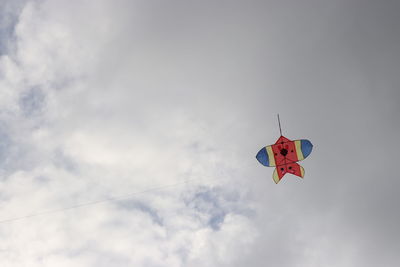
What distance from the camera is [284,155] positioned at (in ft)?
184

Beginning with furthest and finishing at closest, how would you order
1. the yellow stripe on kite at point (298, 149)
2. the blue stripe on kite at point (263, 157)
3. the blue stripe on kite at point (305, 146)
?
the blue stripe on kite at point (263, 157), the yellow stripe on kite at point (298, 149), the blue stripe on kite at point (305, 146)

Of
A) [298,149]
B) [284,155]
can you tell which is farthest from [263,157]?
[298,149]

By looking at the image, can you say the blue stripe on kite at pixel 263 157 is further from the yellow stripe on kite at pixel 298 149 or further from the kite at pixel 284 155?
the yellow stripe on kite at pixel 298 149

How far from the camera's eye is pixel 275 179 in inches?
2229

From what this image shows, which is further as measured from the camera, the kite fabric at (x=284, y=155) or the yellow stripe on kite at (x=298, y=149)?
the yellow stripe on kite at (x=298, y=149)

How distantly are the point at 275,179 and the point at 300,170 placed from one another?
10.2ft

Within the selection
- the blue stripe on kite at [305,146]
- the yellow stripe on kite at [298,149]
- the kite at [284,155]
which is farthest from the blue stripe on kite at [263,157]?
the blue stripe on kite at [305,146]

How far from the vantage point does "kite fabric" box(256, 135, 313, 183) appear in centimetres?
5581

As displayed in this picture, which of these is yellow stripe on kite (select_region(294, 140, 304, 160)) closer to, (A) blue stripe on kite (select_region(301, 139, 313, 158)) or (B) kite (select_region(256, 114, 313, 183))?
(B) kite (select_region(256, 114, 313, 183))

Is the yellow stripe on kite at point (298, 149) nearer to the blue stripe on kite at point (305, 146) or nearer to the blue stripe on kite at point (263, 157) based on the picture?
the blue stripe on kite at point (305, 146)

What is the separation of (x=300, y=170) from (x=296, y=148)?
2.70 metres

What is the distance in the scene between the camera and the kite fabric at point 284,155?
55812 mm

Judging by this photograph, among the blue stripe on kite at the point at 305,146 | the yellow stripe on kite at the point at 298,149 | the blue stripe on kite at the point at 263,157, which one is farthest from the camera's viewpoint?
the blue stripe on kite at the point at 263,157

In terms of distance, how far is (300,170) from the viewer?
56438 millimetres
